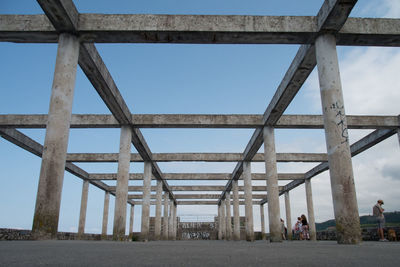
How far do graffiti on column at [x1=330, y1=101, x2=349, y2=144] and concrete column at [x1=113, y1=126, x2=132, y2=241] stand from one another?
9726mm

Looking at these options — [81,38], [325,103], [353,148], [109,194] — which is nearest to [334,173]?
[325,103]

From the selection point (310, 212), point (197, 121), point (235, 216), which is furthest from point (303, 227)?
point (197, 121)

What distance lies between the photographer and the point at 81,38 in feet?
26.7

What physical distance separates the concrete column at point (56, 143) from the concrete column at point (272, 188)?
941 centimetres

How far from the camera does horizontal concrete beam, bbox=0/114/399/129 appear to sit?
13.5m

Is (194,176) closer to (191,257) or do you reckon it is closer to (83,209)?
(83,209)

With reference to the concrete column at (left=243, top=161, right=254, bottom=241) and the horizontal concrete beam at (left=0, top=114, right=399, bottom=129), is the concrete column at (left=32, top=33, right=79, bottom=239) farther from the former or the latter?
the concrete column at (left=243, top=161, right=254, bottom=241)

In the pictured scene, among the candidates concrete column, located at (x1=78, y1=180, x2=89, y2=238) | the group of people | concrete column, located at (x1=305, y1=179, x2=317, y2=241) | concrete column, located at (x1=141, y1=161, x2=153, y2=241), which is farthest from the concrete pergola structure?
concrete column, located at (x1=305, y1=179, x2=317, y2=241)

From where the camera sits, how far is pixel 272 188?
13.5 meters

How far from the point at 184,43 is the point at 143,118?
624 cm

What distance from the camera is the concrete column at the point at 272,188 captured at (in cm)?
1303

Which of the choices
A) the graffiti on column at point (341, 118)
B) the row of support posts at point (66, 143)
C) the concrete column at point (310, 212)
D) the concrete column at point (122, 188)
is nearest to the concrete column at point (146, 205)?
the concrete column at point (122, 188)

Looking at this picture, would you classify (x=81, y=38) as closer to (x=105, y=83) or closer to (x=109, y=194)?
(x=105, y=83)

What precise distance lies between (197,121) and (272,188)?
191 inches
